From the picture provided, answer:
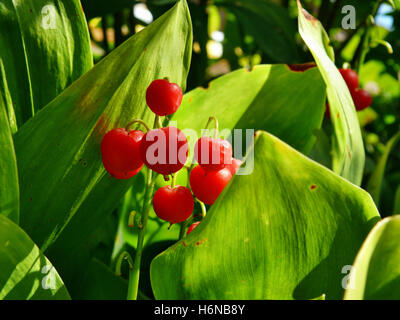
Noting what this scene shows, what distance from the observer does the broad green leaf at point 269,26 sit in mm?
789

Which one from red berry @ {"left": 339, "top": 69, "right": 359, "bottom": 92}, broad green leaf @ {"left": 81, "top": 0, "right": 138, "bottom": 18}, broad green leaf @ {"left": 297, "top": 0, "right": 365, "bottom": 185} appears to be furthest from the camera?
broad green leaf @ {"left": 81, "top": 0, "right": 138, "bottom": 18}

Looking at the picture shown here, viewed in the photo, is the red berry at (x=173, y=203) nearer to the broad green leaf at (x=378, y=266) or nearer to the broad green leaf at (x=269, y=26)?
the broad green leaf at (x=378, y=266)

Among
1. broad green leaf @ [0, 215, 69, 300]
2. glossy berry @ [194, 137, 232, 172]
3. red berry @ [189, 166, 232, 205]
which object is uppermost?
glossy berry @ [194, 137, 232, 172]

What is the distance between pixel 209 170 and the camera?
15.4 inches

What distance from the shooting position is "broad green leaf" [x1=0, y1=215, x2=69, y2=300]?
1.16ft

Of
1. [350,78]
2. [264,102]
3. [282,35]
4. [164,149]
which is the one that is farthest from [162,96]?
[282,35]

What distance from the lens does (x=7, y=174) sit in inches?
15.2

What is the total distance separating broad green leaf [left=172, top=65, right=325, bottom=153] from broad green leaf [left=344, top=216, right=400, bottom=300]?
20cm

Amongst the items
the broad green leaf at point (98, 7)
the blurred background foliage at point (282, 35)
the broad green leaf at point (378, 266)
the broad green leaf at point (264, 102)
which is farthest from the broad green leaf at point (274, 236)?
the broad green leaf at point (98, 7)

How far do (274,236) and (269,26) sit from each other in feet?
1.84

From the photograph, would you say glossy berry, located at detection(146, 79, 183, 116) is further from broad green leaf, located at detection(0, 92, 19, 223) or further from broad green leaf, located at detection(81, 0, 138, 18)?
broad green leaf, located at detection(81, 0, 138, 18)

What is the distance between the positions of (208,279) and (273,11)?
1.95 feet

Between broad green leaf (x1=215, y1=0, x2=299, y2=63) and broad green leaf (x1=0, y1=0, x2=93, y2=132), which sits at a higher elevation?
broad green leaf (x1=0, y1=0, x2=93, y2=132)

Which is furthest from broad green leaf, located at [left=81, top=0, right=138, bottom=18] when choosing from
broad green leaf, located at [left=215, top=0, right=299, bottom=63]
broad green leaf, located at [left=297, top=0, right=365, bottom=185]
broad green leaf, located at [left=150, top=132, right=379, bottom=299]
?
broad green leaf, located at [left=150, top=132, right=379, bottom=299]
